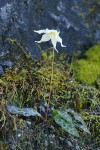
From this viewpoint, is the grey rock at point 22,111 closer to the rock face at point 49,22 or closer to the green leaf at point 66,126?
the green leaf at point 66,126

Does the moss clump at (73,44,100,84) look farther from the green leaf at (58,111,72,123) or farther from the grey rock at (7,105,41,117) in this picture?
the grey rock at (7,105,41,117)

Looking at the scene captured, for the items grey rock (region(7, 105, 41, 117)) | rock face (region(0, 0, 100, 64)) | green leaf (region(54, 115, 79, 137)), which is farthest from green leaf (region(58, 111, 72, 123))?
rock face (region(0, 0, 100, 64))

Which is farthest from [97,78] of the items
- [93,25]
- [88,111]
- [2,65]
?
[2,65]

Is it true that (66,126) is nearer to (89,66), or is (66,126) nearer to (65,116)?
(65,116)

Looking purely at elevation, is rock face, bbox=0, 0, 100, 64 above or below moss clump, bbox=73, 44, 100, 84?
above

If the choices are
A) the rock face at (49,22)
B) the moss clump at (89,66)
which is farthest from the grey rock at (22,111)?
the moss clump at (89,66)

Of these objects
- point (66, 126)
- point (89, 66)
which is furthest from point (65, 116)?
point (89, 66)
